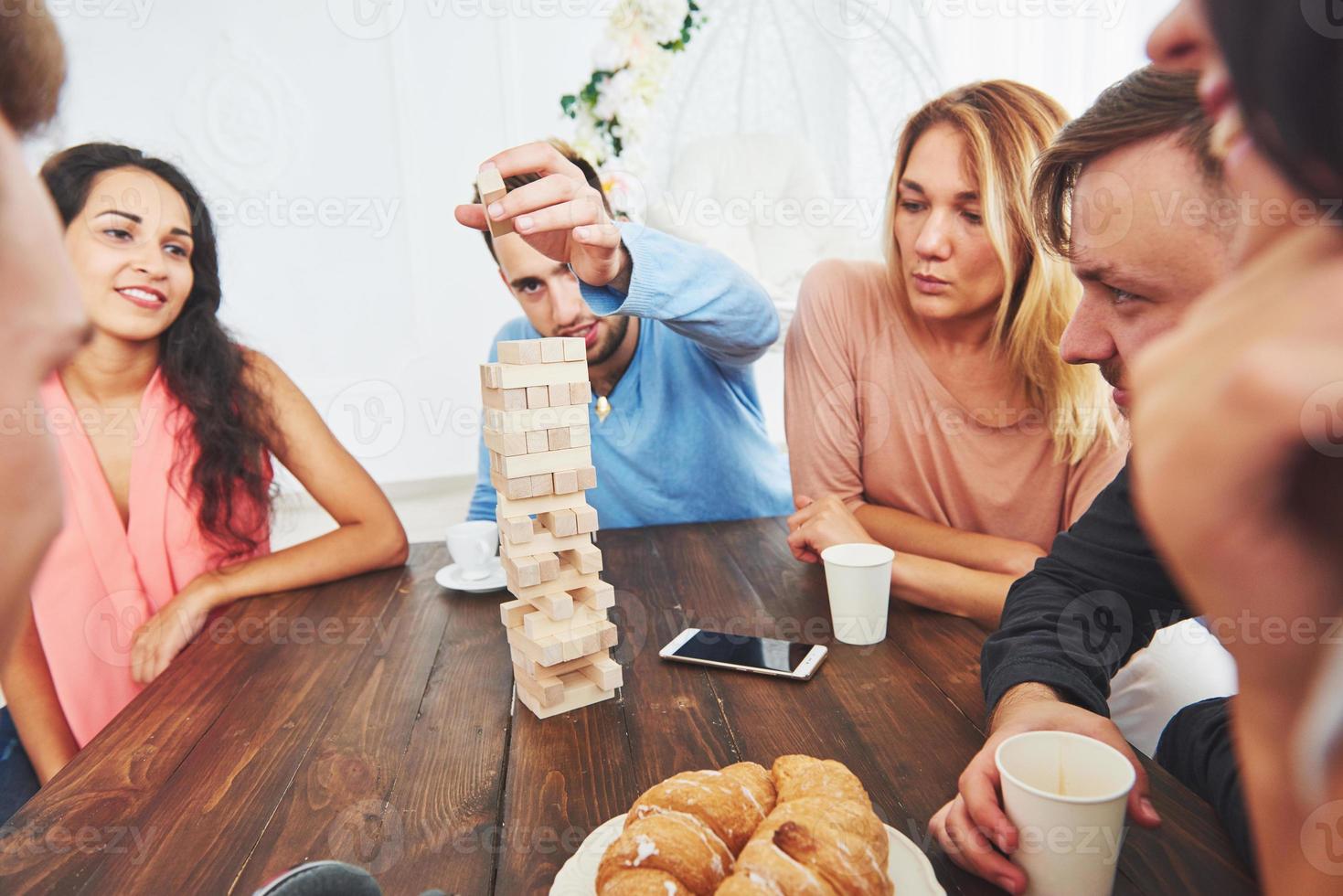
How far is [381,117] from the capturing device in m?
4.08

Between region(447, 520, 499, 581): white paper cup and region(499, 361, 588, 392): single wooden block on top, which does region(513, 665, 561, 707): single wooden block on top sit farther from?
region(447, 520, 499, 581): white paper cup

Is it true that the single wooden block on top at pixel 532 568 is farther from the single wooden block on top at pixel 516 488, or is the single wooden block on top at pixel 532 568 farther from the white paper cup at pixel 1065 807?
the white paper cup at pixel 1065 807

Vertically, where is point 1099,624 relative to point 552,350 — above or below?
below

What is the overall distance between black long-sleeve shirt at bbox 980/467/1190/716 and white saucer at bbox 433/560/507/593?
0.74 metres

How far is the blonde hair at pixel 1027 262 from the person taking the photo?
5.12ft

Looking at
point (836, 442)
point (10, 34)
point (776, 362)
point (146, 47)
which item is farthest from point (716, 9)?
point (10, 34)

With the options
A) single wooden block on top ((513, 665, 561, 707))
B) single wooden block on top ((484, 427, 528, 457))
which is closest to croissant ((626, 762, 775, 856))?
single wooden block on top ((513, 665, 561, 707))

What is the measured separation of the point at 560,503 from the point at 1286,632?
2.67ft

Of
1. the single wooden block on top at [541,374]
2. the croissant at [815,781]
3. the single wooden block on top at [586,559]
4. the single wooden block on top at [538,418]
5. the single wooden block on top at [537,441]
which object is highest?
the single wooden block on top at [541,374]

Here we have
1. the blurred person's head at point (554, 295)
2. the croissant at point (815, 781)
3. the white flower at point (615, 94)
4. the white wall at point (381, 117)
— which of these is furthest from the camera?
the white wall at point (381, 117)

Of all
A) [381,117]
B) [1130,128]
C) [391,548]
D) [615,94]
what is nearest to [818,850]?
[1130,128]

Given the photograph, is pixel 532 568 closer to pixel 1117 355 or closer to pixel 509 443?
pixel 509 443

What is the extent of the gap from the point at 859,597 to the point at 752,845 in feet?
1.88

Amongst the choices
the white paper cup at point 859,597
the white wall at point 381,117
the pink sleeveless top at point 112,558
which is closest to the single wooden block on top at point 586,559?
the white paper cup at point 859,597
